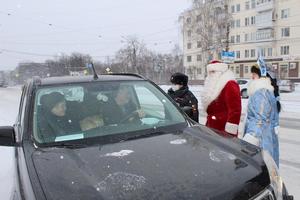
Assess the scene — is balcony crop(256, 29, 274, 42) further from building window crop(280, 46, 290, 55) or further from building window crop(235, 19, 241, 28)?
building window crop(235, 19, 241, 28)

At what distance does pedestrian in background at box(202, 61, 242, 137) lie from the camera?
4484 millimetres

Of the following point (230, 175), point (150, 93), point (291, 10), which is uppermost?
point (291, 10)

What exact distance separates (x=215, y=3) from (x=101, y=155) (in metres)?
46.7

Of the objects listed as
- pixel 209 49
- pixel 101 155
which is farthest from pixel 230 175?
pixel 209 49

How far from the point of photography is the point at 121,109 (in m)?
3.58

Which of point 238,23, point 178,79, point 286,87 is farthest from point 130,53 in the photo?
point 178,79

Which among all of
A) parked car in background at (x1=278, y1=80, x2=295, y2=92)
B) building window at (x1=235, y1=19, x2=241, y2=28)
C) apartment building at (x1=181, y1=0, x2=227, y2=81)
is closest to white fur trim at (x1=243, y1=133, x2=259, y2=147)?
parked car in background at (x1=278, y1=80, x2=295, y2=92)

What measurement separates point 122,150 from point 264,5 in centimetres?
6077

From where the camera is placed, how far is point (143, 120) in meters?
3.43

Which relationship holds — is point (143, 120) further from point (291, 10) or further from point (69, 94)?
point (291, 10)

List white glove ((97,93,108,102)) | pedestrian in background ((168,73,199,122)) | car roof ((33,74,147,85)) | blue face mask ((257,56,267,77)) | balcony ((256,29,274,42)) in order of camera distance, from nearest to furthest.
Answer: white glove ((97,93,108,102)), car roof ((33,74,147,85)), blue face mask ((257,56,267,77)), pedestrian in background ((168,73,199,122)), balcony ((256,29,274,42))

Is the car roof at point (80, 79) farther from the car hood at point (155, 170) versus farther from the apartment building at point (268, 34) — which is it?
the apartment building at point (268, 34)

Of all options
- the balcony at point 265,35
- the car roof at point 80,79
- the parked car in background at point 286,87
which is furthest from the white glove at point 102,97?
the balcony at point 265,35

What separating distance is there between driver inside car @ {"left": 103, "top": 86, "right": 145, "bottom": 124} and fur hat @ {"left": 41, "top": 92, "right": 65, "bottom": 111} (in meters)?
0.42
